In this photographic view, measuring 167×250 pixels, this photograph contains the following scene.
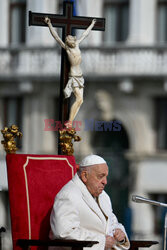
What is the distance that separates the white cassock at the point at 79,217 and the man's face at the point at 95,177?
1.7 inches

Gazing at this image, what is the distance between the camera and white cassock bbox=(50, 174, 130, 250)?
297 inches

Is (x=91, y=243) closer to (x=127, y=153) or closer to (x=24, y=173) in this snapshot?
(x=24, y=173)

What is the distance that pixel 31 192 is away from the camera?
803cm

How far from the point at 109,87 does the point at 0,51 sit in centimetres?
315

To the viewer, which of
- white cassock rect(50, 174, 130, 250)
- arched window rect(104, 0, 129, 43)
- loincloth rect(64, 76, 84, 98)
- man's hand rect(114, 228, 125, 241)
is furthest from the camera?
arched window rect(104, 0, 129, 43)

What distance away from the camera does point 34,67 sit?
26562 mm

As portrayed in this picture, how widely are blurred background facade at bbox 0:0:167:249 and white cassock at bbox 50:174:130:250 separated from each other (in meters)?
16.6

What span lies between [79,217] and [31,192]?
48cm

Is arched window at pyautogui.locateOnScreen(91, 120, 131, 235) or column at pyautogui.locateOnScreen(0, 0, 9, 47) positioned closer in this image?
arched window at pyautogui.locateOnScreen(91, 120, 131, 235)

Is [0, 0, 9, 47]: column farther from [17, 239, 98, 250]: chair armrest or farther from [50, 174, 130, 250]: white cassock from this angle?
[17, 239, 98, 250]: chair armrest

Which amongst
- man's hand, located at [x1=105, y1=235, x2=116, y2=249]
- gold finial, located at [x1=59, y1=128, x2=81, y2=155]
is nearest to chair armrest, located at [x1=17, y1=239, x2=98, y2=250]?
man's hand, located at [x1=105, y1=235, x2=116, y2=249]

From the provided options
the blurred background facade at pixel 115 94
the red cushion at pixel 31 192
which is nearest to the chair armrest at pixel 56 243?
the red cushion at pixel 31 192

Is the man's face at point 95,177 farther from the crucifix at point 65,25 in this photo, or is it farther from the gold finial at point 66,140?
the crucifix at point 65,25

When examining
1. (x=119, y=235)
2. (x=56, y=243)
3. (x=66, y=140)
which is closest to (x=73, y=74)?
(x=66, y=140)
